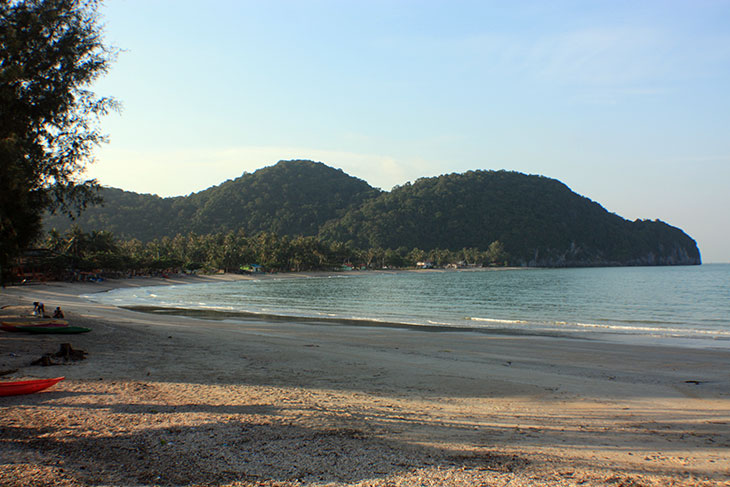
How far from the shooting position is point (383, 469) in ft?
17.4

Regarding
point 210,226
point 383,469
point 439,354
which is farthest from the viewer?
point 210,226

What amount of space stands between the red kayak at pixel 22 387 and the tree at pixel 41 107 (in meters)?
4.22

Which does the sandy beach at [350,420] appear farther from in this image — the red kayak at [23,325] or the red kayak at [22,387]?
the red kayak at [23,325]

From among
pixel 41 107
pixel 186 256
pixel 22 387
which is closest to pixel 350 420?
pixel 22 387

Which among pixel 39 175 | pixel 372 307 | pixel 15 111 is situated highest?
pixel 15 111

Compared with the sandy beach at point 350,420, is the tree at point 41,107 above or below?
above

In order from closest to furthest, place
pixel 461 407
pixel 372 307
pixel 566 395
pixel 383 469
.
Result: 1. pixel 383 469
2. pixel 461 407
3. pixel 566 395
4. pixel 372 307

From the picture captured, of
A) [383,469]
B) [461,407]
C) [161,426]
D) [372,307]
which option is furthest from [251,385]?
[372,307]

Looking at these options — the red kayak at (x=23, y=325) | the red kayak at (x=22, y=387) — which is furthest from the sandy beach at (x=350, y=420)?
the red kayak at (x=23, y=325)

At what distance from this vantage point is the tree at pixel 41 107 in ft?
34.9

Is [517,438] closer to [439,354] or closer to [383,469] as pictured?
[383,469]

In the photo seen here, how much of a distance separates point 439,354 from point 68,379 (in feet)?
36.0

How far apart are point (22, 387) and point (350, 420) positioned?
229 inches

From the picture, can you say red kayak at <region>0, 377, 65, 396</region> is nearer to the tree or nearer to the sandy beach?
the sandy beach
